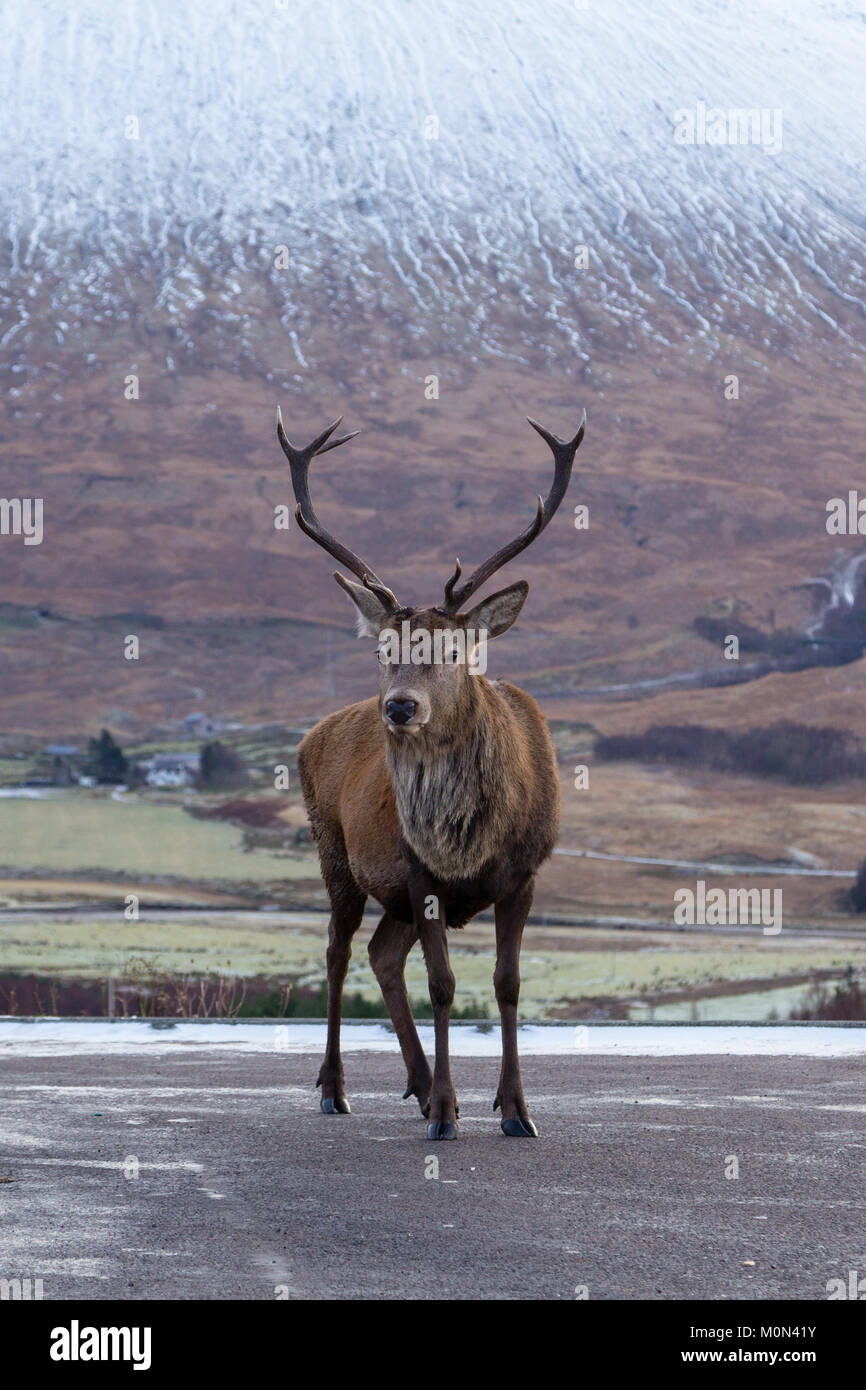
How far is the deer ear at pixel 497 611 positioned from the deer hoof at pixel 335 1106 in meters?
2.62

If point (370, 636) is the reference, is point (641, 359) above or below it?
above

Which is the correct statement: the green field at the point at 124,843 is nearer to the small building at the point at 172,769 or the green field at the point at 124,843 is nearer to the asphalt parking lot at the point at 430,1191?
the small building at the point at 172,769

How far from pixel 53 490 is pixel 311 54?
81374mm

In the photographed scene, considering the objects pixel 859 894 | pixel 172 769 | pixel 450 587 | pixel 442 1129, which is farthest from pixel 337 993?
pixel 172 769

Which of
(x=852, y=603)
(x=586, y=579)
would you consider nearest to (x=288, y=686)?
(x=586, y=579)

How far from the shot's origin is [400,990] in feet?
33.5

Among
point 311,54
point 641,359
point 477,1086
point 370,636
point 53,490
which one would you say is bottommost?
point 477,1086

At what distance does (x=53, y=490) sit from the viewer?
Answer: 134 m

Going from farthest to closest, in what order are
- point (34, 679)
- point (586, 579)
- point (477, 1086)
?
point (586, 579) < point (34, 679) < point (477, 1086)

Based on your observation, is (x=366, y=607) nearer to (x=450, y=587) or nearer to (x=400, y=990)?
(x=450, y=587)

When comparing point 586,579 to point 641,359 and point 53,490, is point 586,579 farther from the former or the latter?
point 53,490

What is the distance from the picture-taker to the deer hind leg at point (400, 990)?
9930 mm

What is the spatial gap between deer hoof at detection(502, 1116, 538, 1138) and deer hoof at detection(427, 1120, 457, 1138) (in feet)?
0.91

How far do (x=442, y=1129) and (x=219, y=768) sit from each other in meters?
107
